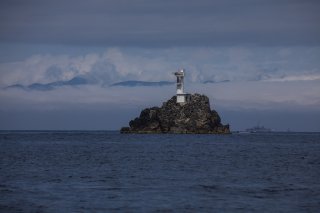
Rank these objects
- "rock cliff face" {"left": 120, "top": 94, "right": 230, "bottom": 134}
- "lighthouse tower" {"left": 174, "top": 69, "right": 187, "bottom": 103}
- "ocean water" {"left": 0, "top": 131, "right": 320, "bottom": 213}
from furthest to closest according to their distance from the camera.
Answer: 1. "lighthouse tower" {"left": 174, "top": 69, "right": 187, "bottom": 103}
2. "rock cliff face" {"left": 120, "top": 94, "right": 230, "bottom": 134}
3. "ocean water" {"left": 0, "top": 131, "right": 320, "bottom": 213}

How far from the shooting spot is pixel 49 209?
35.4m

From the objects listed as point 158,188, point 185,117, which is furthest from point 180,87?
point 158,188

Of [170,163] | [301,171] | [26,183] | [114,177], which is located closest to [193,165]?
[170,163]

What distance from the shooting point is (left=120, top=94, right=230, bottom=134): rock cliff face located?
185m

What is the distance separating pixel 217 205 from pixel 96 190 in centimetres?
984

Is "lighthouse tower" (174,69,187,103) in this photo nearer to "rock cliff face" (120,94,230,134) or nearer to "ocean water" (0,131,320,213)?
"rock cliff face" (120,94,230,134)

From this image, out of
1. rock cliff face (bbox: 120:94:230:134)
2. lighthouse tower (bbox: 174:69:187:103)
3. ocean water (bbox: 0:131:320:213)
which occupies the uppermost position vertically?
lighthouse tower (bbox: 174:69:187:103)

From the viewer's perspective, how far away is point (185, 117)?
611ft

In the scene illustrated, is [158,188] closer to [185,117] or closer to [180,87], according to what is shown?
[185,117]

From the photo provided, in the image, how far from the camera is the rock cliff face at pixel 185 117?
184875mm

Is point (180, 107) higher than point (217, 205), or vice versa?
point (180, 107)

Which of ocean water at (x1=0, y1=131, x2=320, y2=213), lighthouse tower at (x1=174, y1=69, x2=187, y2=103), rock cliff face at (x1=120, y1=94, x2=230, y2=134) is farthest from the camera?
lighthouse tower at (x1=174, y1=69, x2=187, y2=103)

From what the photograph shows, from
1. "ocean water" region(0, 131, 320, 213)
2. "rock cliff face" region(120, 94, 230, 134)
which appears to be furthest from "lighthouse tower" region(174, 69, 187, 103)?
"ocean water" region(0, 131, 320, 213)

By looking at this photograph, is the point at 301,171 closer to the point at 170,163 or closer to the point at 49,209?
the point at 170,163
